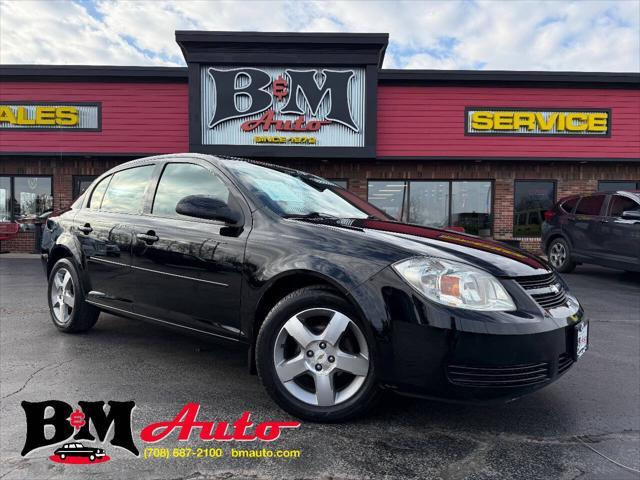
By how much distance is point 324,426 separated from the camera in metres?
2.29

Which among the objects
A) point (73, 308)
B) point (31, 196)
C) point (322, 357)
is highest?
point (31, 196)

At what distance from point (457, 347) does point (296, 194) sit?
5.32ft

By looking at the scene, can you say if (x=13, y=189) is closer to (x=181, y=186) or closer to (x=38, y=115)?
(x=38, y=115)

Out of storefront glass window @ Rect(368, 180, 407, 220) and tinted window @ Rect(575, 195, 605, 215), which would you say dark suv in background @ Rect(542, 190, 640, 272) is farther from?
storefront glass window @ Rect(368, 180, 407, 220)

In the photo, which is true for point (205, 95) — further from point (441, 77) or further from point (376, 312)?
point (376, 312)

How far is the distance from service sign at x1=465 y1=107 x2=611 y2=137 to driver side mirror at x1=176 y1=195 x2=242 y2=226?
1029cm

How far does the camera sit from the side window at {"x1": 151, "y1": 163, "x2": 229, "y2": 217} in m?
3.04

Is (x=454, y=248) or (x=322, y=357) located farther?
(x=454, y=248)

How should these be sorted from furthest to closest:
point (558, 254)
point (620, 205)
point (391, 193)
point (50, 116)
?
point (391, 193) → point (50, 116) → point (558, 254) → point (620, 205)

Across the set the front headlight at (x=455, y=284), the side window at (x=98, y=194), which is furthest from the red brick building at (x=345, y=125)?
the front headlight at (x=455, y=284)

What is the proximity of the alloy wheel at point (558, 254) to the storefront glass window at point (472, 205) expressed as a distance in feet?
9.42

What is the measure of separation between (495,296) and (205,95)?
34.5 feet

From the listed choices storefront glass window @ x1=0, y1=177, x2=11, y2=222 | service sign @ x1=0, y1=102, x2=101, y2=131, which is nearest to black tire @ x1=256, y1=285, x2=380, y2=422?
service sign @ x1=0, y1=102, x2=101, y2=131

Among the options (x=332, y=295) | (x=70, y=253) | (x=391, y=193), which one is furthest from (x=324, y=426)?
(x=391, y=193)
